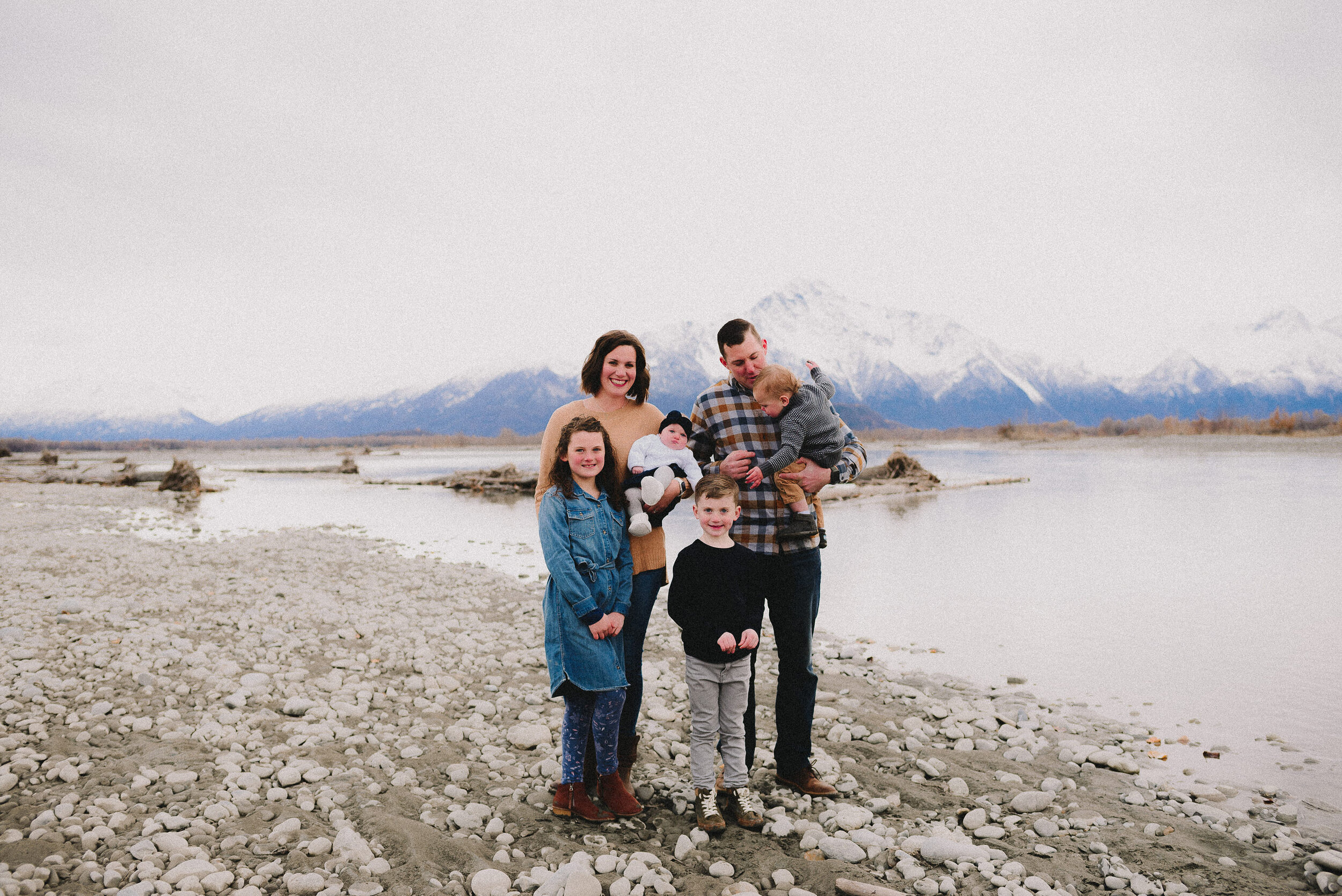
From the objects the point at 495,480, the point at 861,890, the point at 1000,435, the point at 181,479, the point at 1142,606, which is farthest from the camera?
the point at 1000,435

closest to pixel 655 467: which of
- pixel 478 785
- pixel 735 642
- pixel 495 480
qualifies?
pixel 735 642

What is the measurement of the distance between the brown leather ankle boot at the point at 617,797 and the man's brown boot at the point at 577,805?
6cm

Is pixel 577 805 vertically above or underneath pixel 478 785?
above

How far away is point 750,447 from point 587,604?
1413 mm

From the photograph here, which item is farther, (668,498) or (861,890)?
(668,498)

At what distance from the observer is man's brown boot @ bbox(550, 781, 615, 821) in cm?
393

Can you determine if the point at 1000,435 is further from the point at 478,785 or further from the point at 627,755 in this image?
the point at 478,785

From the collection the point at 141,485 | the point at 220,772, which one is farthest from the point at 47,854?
the point at 141,485

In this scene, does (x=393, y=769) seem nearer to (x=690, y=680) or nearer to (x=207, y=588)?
(x=690, y=680)

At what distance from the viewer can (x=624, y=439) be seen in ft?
13.8

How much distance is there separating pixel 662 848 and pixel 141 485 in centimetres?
3862

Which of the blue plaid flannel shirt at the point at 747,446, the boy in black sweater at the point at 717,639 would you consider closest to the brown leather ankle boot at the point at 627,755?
the boy in black sweater at the point at 717,639

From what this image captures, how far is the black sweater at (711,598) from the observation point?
12.5 feet

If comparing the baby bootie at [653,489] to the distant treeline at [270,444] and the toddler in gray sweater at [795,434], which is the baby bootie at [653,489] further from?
the distant treeline at [270,444]
